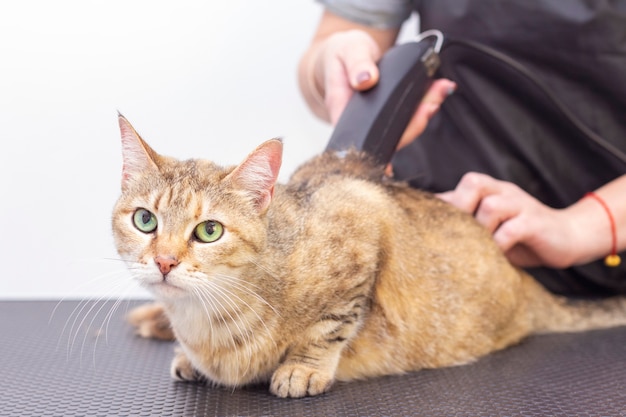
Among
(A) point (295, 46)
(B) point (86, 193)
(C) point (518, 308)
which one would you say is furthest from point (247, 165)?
(A) point (295, 46)

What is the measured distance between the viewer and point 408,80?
134 centimetres

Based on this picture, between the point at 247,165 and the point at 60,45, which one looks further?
the point at 60,45

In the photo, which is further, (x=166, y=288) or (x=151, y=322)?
(x=151, y=322)

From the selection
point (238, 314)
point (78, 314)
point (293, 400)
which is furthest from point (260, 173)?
point (78, 314)

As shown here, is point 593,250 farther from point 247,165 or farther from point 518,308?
point 247,165

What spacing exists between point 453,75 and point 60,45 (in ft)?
3.43

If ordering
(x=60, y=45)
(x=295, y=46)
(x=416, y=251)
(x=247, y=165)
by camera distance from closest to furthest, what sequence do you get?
(x=247, y=165)
(x=416, y=251)
(x=60, y=45)
(x=295, y=46)

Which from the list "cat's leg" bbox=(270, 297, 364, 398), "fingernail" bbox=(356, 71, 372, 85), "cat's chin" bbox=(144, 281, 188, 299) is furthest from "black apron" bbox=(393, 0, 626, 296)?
"cat's chin" bbox=(144, 281, 188, 299)

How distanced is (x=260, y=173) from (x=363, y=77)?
447 mm

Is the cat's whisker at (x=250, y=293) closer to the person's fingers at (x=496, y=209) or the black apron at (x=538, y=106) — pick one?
the person's fingers at (x=496, y=209)

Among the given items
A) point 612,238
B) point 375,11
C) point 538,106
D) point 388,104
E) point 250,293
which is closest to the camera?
point 250,293

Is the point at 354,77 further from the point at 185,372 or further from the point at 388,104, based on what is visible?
the point at 185,372

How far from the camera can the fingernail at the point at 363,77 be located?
134 centimetres

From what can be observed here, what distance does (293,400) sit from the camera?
3.26 ft
